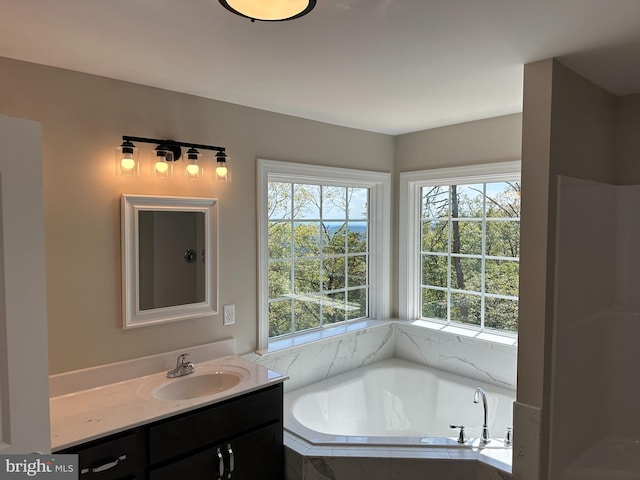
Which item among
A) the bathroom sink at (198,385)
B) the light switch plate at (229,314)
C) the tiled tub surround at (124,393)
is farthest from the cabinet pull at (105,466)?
the light switch plate at (229,314)

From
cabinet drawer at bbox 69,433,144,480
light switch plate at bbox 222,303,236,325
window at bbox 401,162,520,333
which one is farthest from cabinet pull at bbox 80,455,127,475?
window at bbox 401,162,520,333

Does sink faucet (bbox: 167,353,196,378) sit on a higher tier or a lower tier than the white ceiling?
lower

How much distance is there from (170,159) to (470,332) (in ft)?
8.00

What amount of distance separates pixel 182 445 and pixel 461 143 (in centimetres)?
265

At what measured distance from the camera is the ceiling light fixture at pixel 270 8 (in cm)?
117

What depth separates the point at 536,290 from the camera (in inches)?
75.1

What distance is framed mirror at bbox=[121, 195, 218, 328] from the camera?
86.4 inches

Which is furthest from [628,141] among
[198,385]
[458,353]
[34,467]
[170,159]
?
[34,467]

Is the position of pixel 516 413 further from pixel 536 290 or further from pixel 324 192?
pixel 324 192

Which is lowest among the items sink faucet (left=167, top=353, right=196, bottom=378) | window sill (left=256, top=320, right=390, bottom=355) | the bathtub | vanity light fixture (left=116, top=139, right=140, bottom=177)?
the bathtub

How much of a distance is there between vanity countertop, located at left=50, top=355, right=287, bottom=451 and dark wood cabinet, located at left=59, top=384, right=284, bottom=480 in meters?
0.04

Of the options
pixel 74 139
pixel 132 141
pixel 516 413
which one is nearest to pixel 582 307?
pixel 516 413

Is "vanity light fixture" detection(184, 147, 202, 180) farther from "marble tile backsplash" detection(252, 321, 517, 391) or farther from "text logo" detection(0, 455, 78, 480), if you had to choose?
"text logo" detection(0, 455, 78, 480)

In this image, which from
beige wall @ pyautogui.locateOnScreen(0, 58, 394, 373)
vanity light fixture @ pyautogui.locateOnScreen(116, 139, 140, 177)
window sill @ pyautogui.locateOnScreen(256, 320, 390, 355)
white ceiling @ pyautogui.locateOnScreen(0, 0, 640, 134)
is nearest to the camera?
white ceiling @ pyautogui.locateOnScreen(0, 0, 640, 134)
